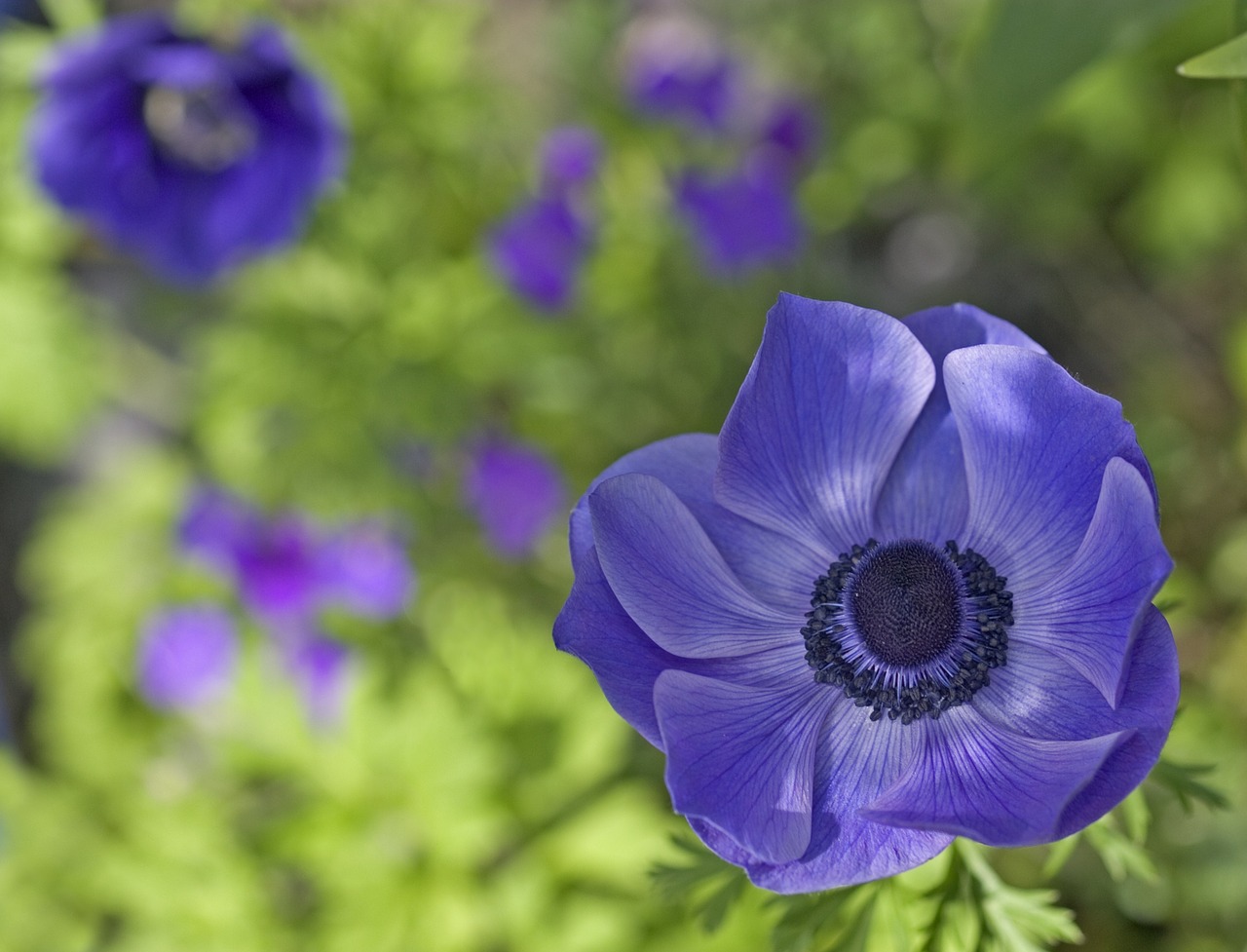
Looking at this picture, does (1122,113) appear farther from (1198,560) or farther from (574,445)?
(574,445)

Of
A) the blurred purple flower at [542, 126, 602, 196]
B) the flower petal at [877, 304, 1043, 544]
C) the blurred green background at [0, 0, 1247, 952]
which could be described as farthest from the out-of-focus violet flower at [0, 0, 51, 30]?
the flower petal at [877, 304, 1043, 544]

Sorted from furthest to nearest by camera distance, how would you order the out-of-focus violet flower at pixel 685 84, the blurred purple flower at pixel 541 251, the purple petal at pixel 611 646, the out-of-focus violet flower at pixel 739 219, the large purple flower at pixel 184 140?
the out-of-focus violet flower at pixel 685 84 → the out-of-focus violet flower at pixel 739 219 → the blurred purple flower at pixel 541 251 → the large purple flower at pixel 184 140 → the purple petal at pixel 611 646

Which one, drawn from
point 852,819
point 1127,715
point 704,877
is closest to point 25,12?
point 704,877

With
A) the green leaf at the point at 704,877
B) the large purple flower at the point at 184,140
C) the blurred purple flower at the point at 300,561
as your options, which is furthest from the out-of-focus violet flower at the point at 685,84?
the green leaf at the point at 704,877

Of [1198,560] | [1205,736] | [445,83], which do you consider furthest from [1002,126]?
[1198,560]

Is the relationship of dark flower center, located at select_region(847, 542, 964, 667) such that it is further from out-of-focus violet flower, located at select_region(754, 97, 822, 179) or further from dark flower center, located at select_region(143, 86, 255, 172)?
out-of-focus violet flower, located at select_region(754, 97, 822, 179)

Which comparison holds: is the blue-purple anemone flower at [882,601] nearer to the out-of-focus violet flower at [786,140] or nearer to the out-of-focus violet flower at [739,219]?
the out-of-focus violet flower at [739,219]
